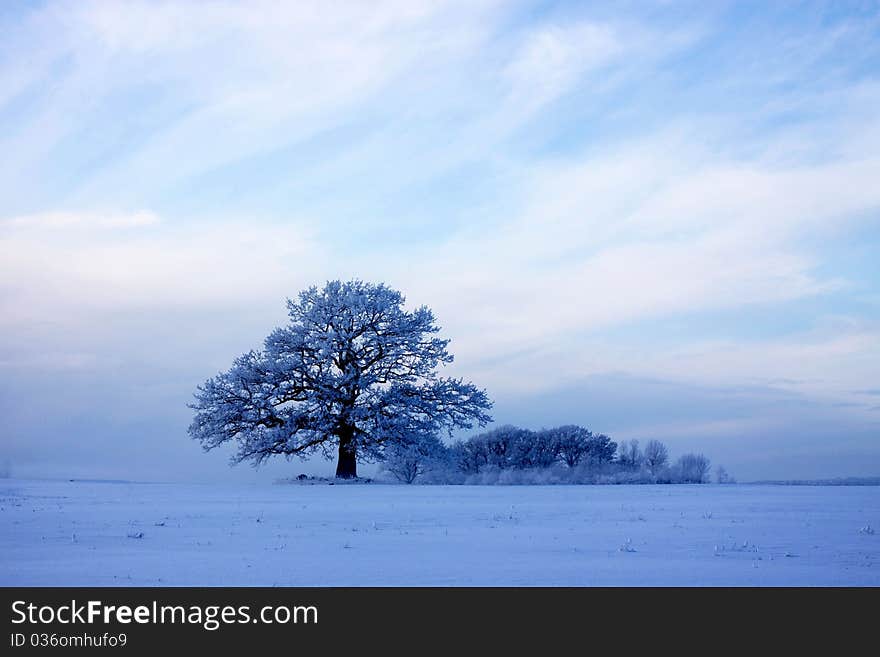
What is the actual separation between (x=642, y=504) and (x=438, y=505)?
10.5ft

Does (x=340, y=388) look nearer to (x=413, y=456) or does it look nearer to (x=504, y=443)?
(x=413, y=456)

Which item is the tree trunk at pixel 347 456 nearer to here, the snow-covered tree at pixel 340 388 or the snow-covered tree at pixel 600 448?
the snow-covered tree at pixel 340 388

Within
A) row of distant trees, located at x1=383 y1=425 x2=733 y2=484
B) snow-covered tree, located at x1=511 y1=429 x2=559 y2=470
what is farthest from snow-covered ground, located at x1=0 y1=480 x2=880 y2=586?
snow-covered tree, located at x1=511 y1=429 x2=559 y2=470

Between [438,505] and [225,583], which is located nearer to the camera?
[225,583]

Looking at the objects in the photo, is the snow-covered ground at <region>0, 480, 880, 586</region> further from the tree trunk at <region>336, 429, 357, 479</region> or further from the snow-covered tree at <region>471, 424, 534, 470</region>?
the snow-covered tree at <region>471, 424, 534, 470</region>

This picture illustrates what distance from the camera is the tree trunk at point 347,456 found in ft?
91.2

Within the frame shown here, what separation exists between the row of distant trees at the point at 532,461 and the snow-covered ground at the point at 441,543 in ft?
31.7

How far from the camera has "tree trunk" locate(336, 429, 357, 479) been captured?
27.8 m

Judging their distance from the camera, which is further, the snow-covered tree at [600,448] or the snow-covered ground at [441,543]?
the snow-covered tree at [600,448]

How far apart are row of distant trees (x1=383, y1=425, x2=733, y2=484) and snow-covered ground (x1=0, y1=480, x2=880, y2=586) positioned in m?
9.68

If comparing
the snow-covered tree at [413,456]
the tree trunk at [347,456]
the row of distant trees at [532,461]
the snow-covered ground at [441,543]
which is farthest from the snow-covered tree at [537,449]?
the snow-covered ground at [441,543]

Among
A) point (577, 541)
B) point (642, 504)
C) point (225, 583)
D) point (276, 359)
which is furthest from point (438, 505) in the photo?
point (276, 359)
